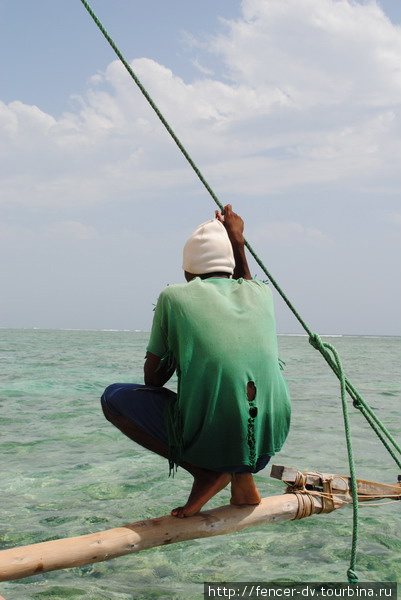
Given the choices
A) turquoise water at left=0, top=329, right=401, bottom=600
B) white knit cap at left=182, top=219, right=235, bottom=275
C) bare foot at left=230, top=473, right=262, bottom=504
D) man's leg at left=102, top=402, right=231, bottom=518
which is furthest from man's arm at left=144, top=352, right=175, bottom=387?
turquoise water at left=0, top=329, right=401, bottom=600

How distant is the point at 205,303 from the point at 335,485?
1.49 metres

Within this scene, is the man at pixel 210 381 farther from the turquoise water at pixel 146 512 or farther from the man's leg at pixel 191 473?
the turquoise water at pixel 146 512

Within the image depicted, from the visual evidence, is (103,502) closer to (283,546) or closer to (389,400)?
(283,546)

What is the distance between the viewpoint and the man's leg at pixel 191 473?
304cm

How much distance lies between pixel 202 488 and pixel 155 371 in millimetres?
627

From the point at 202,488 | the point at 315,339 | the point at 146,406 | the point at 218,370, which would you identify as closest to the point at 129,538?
the point at 202,488

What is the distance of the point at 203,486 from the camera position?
3.06 m

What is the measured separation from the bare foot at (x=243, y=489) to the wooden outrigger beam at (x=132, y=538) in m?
0.04

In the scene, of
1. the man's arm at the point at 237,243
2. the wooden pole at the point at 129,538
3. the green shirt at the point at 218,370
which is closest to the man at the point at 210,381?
the green shirt at the point at 218,370

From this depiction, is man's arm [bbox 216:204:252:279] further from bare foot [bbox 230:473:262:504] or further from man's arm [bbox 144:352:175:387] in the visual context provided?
bare foot [bbox 230:473:262:504]

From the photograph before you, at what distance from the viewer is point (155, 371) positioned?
298 centimetres

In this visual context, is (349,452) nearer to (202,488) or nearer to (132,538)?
(202,488)

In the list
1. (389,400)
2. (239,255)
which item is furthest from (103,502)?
(389,400)

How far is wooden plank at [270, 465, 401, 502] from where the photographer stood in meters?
3.55
